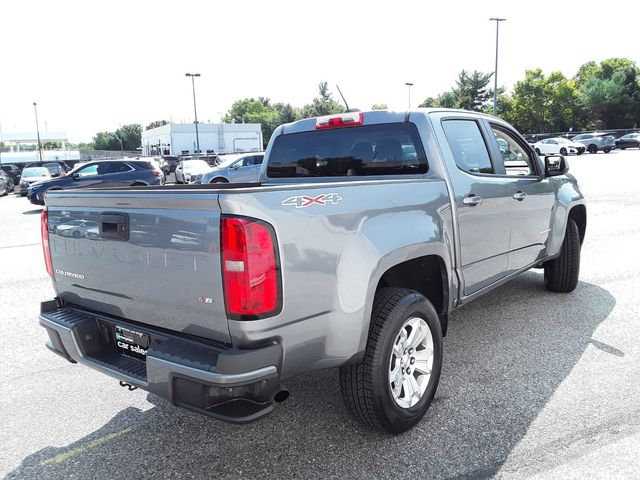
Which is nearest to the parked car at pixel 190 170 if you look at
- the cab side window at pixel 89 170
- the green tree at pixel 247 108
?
the cab side window at pixel 89 170

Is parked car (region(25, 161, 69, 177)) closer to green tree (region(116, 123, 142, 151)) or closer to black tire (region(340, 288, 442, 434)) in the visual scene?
black tire (region(340, 288, 442, 434))

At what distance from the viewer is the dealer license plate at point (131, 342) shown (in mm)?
2727

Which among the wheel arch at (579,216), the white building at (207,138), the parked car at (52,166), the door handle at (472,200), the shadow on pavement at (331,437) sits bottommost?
the shadow on pavement at (331,437)

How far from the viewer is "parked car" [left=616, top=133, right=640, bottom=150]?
147ft

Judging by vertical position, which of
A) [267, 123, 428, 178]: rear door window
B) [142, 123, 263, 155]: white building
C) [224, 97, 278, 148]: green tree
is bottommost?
[267, 123, 428, 178]: rear door window

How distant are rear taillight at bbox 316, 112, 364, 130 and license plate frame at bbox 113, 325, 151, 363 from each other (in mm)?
2282

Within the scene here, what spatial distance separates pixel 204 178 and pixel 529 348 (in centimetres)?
1631

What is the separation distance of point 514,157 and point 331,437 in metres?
3.21

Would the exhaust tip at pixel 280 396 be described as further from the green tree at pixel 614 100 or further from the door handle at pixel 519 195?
the green tree at pixel 614 100

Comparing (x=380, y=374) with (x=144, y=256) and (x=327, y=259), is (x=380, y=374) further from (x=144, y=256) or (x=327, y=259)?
(x=144, y=256)

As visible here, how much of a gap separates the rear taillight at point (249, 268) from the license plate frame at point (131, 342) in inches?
27.5

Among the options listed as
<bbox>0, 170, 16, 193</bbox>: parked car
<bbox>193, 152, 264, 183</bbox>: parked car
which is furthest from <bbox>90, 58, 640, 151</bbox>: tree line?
<bbox>193, 152, 264, 183</bbox>: parked car

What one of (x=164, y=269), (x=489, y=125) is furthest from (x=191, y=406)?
(x=489, y=125)

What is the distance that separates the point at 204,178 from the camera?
1914 centimetres
